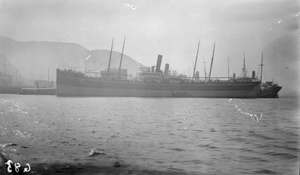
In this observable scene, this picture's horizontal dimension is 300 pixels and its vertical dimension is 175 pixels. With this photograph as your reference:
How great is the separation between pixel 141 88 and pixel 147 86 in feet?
6.26

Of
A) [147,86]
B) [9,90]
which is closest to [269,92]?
[147,86]

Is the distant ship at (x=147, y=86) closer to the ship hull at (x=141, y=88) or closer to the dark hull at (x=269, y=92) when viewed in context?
the ship hull at (x=141, y=88)

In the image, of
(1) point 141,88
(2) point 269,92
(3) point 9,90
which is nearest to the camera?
(1) point 141,88

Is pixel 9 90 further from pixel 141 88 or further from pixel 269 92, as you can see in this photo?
pixel 269 92

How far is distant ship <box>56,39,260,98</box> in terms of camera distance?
229 ft

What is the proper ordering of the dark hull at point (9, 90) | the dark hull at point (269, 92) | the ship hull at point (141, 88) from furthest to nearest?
the dark hull at point (269, 92) → the dark hull at point (9, 90) → the ship hull at point (141, 88)

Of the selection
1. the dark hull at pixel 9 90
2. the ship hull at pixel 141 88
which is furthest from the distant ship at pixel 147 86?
the dark hull at pixel 9 90

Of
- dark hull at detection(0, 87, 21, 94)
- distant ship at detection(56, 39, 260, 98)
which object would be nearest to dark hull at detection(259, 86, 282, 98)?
distant ship at detection(56, 39, 260, 98)

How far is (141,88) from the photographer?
246 feet

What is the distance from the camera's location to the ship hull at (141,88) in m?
69.7

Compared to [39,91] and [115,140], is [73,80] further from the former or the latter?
[115,140]

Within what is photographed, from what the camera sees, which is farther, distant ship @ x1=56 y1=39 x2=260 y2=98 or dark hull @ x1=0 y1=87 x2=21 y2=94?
dark hull @ x1=0 y1=87 x2=21 y2=94

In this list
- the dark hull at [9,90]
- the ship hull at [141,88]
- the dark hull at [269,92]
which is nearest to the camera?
the ship hull at [141,88]

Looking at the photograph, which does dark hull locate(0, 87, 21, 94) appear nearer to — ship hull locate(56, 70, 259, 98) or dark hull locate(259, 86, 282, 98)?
ship hull locate(56, 70, 259, 98)
